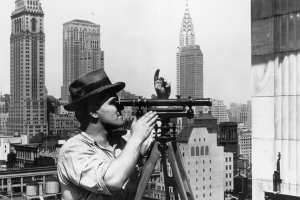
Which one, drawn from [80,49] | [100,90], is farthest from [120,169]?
[80,49]

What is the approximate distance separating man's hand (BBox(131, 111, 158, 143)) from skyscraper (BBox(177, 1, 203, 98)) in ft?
192

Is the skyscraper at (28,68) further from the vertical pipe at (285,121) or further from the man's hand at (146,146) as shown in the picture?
the man's hand at (146,146)

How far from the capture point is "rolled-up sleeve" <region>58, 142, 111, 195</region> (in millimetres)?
1271

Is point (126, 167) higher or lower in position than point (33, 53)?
lower

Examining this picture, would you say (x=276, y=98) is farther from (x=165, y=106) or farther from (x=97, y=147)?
(x=97, y=147)

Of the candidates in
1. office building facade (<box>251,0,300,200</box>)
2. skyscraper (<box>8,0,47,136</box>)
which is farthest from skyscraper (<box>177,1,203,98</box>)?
office building facade (<box>251,0,300,200</box>)

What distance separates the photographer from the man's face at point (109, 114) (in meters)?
1.39

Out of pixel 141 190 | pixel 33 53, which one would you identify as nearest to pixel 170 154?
pixel 141 190

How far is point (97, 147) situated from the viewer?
139 cm

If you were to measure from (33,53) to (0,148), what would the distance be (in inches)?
459

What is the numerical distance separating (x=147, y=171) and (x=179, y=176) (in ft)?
0.39

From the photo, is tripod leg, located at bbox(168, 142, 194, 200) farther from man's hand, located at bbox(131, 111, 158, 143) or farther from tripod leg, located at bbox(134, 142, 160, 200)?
man's hand, located at bbox(131, 111, 158, 143)

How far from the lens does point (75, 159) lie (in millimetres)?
1318

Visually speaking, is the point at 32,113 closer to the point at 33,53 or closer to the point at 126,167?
the point at 33,53
